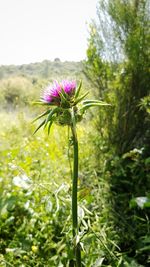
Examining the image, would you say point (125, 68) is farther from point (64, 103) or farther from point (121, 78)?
point (64, 103)

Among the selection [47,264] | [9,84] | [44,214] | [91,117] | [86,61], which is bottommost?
[47,264]

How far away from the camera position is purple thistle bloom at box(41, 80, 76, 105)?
4.77ft

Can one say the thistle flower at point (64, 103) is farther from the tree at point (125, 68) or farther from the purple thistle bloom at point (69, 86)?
the tree at point (125, 68)

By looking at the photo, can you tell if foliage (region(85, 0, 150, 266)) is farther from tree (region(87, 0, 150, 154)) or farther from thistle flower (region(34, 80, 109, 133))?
thistle flower (region(34, 80, 109, 133))

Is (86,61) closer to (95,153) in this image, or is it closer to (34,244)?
(95,153)

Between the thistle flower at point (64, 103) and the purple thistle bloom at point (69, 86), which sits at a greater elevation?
the purple thistle bloom at point (69, 86)

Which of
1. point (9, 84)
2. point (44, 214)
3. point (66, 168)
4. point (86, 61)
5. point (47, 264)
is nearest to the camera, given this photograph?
point (47, 264)

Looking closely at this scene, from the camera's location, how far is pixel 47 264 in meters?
2.04

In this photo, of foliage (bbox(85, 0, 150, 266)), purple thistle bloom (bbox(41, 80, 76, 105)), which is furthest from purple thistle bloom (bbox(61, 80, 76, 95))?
foliage (bbox(85, 0, 150, 266))

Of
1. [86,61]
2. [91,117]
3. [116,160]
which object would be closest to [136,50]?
[86,61]

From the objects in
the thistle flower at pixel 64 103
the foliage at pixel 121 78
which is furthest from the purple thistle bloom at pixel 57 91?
the foliage at pixel 121 78

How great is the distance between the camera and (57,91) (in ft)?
4.80

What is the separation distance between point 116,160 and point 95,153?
56cm

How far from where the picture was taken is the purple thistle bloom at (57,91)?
1455mm
